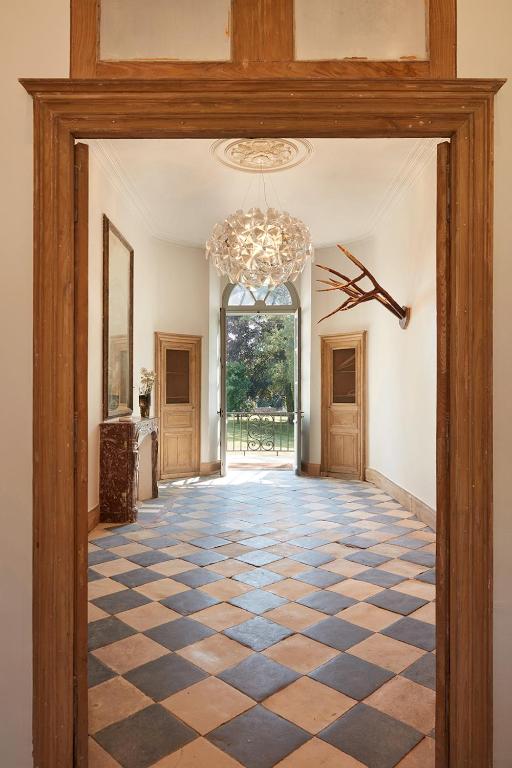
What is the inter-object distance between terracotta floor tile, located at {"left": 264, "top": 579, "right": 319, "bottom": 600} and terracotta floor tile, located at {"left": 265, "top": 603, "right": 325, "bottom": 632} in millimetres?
171

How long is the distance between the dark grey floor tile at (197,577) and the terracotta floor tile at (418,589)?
1.36 m

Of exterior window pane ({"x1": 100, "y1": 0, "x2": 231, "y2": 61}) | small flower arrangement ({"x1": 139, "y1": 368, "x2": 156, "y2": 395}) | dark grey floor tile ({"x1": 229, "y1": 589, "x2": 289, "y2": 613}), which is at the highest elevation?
exterior window pane ({"x1": 100, "y1": 0, "x2": 231, "y2": 61})

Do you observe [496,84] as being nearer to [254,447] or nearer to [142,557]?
[142,557]

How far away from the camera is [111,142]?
17.6 ft

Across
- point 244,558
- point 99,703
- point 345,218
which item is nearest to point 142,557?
point 244,558

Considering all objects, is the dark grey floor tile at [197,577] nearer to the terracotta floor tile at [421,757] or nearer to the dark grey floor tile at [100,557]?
the dark grey floor tile at [100,557]

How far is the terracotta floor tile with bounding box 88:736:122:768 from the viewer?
214 centimetres

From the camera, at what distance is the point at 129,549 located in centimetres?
498

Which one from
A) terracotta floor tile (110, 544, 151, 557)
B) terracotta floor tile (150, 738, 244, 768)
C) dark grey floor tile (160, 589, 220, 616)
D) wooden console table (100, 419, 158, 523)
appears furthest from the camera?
wooden console table (100, 419, 158, 523)

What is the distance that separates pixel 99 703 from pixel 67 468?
1.33 m

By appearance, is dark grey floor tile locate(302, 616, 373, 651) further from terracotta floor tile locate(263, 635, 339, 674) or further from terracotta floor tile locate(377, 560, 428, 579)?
terracotta floor tile locate(377, 560, 428, 579)

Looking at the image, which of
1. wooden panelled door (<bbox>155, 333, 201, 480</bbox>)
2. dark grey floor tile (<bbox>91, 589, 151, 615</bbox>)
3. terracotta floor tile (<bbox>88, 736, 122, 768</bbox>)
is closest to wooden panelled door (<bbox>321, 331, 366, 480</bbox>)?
wooden panelled door (<bbox>155, 333, 201, 480</bbox>)

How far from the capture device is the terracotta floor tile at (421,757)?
2.15m

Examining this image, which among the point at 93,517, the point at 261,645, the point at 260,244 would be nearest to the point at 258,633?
the point at 261,645
